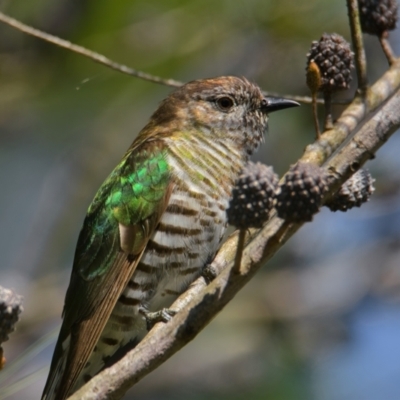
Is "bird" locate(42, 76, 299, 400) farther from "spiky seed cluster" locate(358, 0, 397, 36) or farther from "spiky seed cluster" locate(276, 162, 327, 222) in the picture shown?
"spiky seed cluster" locate(276, 162, 327, 222)

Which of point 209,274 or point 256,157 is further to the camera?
point 256,157

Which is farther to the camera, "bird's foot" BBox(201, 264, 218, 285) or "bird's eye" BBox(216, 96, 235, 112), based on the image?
"bird's eye" BBox(216, 96, 235, 112)

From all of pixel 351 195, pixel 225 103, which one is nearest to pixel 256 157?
pixel 225 103

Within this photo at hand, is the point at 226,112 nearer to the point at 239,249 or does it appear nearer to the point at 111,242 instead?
the point at 111,242

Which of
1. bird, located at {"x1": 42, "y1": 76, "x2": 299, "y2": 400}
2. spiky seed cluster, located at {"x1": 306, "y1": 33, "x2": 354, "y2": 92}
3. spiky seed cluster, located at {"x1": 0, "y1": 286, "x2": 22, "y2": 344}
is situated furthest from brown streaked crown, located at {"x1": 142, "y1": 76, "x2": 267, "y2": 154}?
spiky seed cluster, located at {"x1": 0, "y1": 286, "x2": 22, "y2": 344}

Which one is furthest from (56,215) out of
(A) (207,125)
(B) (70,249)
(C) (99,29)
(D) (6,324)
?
(D) (6,324)

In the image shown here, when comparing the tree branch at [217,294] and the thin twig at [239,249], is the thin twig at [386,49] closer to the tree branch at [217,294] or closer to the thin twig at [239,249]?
the tree branch at [217,294]
